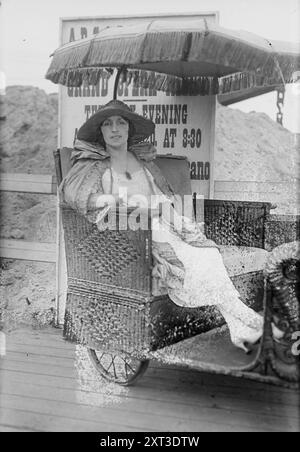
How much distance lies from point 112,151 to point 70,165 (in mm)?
302

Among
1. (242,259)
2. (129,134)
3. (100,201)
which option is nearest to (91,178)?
(100,201)

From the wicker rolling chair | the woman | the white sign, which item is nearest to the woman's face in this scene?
the woman

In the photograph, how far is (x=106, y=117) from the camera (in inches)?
143

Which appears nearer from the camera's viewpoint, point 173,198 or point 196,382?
point 196,382

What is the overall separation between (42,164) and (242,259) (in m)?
1.92

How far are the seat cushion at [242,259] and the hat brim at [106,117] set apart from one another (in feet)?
3.45

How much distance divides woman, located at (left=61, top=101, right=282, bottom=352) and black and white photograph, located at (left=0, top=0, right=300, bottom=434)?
0.04 feet

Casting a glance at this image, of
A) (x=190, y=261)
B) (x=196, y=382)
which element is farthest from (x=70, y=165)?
(x=196, y=382)

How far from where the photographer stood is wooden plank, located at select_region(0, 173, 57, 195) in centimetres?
464

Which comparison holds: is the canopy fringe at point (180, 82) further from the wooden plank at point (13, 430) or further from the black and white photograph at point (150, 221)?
the wooden plank at point (13, 430)

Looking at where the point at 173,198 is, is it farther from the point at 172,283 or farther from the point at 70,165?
the point at 172,283

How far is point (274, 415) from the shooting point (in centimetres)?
295

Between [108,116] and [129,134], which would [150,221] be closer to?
[108,116]
